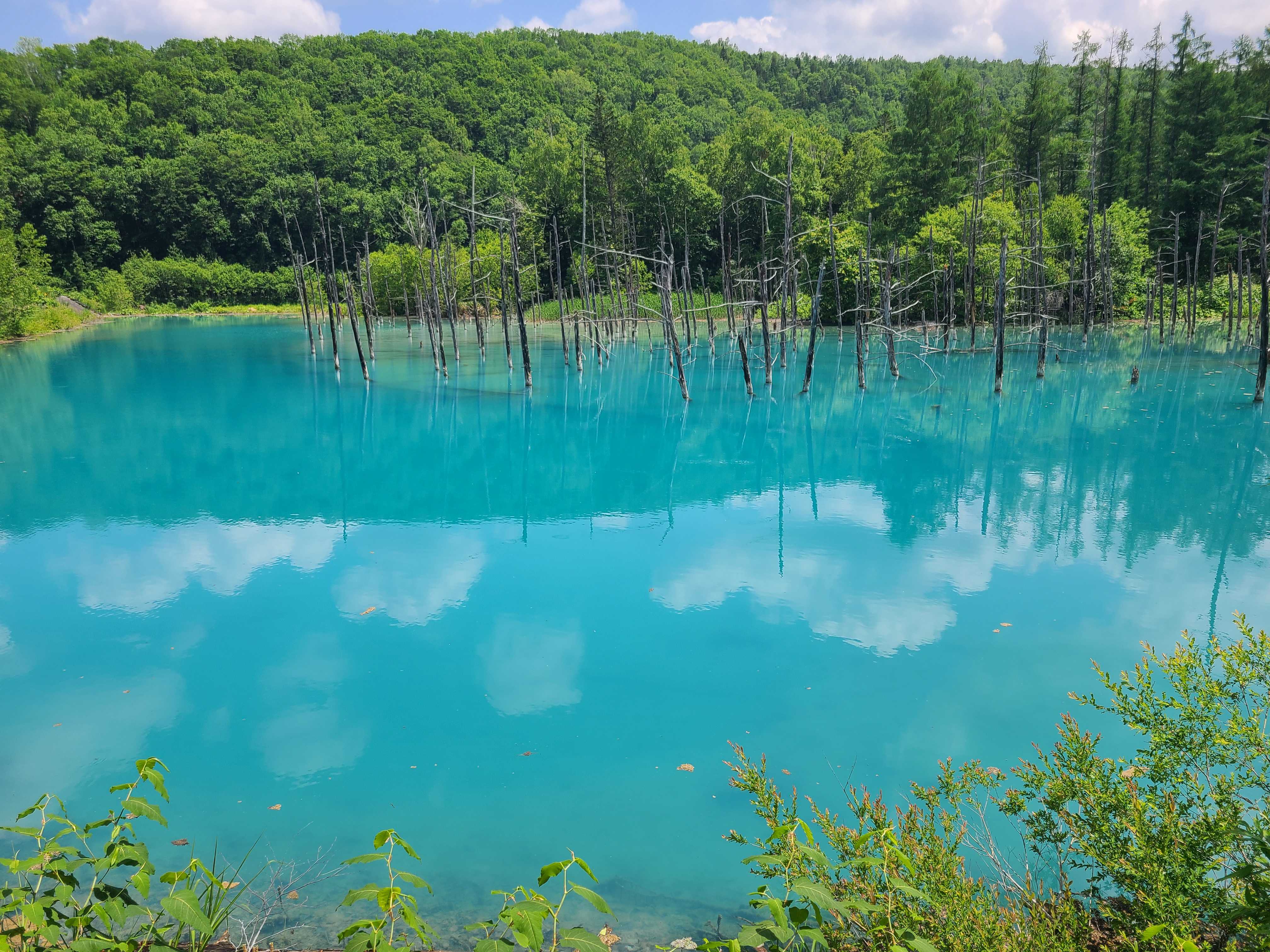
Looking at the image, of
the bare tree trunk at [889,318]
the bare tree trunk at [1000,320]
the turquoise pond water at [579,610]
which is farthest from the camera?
the bare tree trunk at [889,318]

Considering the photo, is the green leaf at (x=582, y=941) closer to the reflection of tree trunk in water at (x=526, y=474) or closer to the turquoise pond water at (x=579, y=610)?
the turquoise pond water at (x=579, y=610)

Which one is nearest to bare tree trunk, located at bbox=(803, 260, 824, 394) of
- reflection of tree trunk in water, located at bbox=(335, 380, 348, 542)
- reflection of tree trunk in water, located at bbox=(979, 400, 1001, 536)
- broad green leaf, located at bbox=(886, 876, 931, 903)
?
reflection of tree trunk in water, located at bbox=(979, 400, 1001, 536)

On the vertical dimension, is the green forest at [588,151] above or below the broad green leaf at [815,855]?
above

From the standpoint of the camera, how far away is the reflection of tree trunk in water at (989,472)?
1184cm

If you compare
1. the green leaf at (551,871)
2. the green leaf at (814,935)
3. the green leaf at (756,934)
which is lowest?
the green leaf at (814,935)

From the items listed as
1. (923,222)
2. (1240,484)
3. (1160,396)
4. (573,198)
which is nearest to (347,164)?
(573,198)

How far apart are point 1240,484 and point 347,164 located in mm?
80029

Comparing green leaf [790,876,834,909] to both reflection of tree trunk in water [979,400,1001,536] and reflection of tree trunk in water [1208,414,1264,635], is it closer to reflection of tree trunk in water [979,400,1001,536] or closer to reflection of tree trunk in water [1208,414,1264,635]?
reflection of tree trunk in water [1208,414,1264,635]

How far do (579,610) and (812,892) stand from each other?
670 cm

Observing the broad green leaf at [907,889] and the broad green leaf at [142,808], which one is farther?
the broad green leaf at [142,808]

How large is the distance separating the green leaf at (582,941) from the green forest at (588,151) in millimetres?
18189

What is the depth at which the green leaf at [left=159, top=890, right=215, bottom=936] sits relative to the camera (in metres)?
2.29

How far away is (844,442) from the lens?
57.5 ft

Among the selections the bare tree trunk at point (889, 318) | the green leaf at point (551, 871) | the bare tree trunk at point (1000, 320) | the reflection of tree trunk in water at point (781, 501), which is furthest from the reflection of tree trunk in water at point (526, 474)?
the bare tree trunk at point (1000, 320)
